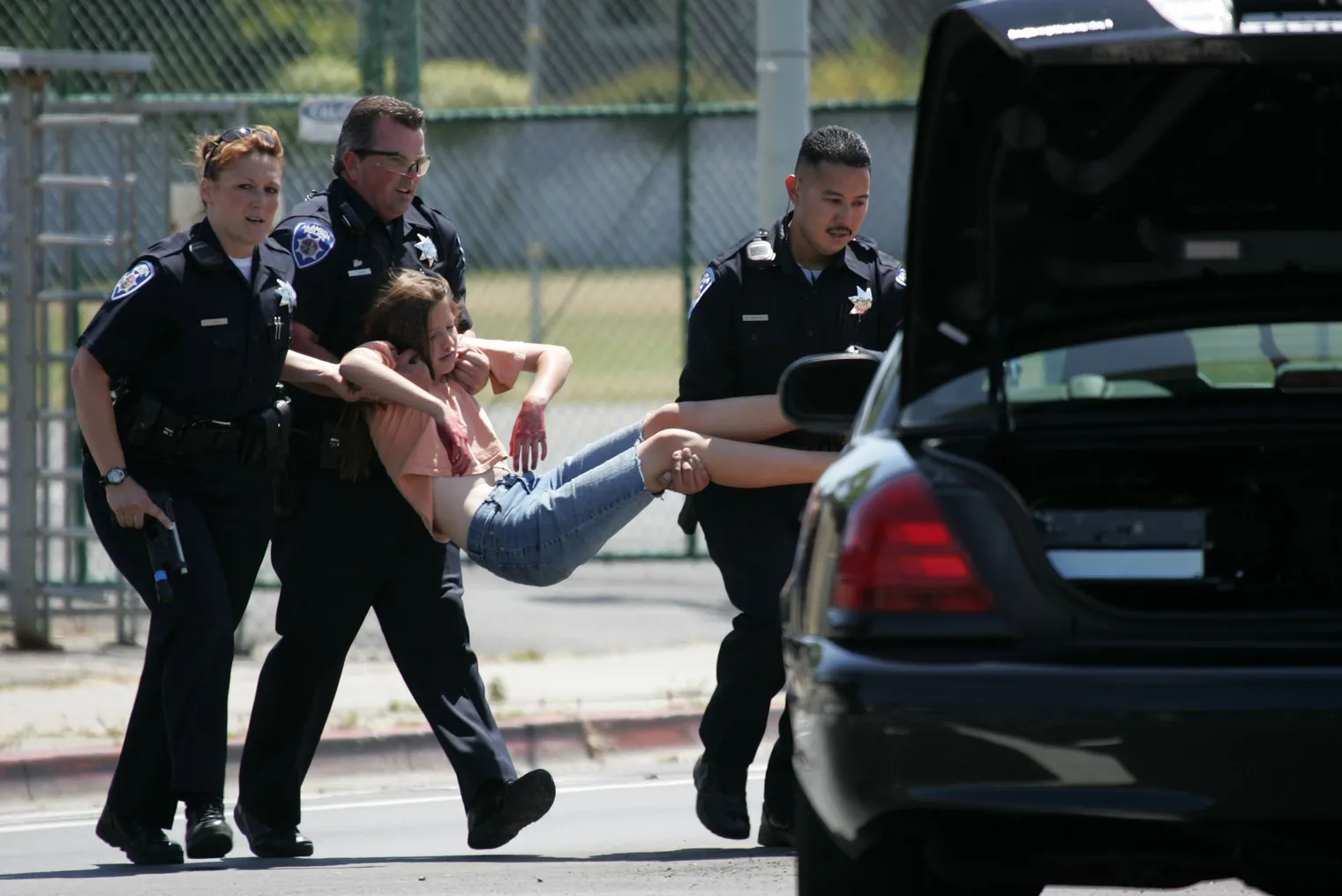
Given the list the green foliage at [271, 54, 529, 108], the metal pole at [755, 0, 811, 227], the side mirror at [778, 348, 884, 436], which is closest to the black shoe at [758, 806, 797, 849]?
the side mirror at [778, 348, 884, 436]

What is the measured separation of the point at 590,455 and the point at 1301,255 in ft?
8.42

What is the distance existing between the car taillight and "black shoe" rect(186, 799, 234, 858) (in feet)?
9.71

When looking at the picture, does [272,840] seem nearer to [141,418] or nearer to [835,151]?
[141,418]

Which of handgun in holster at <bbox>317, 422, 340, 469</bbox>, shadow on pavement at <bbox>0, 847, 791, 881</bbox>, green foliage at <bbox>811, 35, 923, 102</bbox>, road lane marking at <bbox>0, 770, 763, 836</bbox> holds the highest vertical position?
green foliage at <bbox>811, 35, 923, 102</bbox>

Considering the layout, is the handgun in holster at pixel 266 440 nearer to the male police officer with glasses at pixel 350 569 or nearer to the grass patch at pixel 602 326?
the male police officer with glasses at pixel 350 569

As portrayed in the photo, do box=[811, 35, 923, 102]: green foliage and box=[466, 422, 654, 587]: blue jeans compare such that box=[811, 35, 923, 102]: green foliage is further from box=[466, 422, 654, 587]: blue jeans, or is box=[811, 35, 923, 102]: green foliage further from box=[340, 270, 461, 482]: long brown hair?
box=[466, 422, 654, 587]: blue jeans

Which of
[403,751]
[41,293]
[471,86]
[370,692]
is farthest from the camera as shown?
[471,86]

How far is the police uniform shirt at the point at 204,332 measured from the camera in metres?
5.96

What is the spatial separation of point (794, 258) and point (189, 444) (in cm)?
185

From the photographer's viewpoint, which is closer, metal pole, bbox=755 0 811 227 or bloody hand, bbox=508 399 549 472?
bloody hand, bbox=508 399 549 472

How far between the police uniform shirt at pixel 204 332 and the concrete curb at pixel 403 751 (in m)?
2.18

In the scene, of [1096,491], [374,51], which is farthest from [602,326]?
[1096,491]

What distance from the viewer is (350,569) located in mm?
6145

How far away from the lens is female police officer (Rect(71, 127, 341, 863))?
5.92 m
